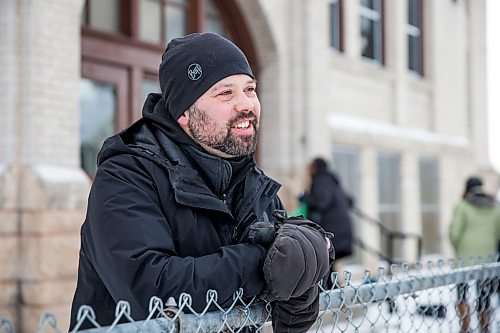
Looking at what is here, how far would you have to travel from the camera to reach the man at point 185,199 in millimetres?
1565

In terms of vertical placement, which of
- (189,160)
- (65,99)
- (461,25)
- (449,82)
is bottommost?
(189,160)

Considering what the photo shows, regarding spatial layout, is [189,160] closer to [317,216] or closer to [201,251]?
[201,251]

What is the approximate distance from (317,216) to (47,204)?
282cm

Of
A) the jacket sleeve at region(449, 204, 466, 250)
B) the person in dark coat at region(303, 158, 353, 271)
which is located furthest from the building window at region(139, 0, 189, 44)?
the jacket sleeve at region(449, 204, 466, 250)

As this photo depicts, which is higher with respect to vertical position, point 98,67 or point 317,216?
point 98,67

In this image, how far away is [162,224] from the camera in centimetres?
163

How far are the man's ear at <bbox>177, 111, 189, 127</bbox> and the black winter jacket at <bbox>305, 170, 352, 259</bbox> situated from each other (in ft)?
17.5

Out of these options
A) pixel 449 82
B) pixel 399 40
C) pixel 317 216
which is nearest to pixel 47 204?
pixel 317 216

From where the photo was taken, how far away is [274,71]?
9070mm

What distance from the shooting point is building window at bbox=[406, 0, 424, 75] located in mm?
12859

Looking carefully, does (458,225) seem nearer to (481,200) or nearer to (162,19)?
(481,200)

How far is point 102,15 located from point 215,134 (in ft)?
19.1

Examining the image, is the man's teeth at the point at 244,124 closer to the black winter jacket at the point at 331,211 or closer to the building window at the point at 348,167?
the black winter jacket at the point at 331,211

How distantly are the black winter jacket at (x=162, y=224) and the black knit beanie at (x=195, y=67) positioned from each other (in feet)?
0.29
